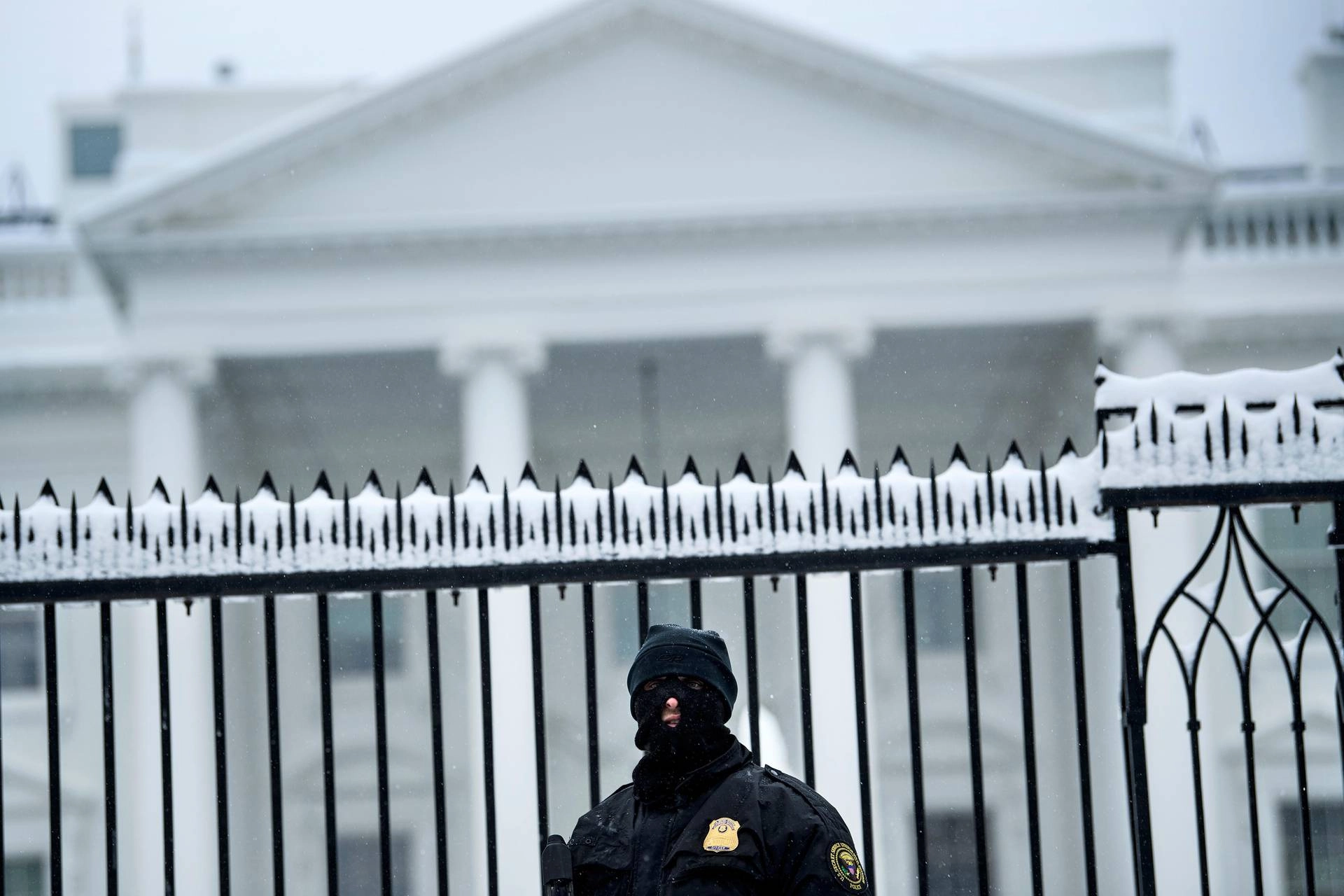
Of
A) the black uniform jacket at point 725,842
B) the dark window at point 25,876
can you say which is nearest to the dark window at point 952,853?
the dark window at point 25,876

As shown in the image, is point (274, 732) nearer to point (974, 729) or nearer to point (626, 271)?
point (974, 729)

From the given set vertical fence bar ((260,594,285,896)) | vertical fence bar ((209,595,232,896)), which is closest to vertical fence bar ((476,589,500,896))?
vertical fence bar ((260,594,285,896))

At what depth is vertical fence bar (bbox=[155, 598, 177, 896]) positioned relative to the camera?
166 inches

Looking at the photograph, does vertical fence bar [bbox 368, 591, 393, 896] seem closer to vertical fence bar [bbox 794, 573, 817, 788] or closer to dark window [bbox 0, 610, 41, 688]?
vertical fence bar [bbox 794, 573, 817, 788]

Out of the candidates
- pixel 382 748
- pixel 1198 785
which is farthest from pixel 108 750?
pixel 1198 785

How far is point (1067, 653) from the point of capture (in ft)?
71.7

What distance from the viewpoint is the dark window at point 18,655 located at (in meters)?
22.9

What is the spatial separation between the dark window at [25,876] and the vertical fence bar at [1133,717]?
1890 centimetres

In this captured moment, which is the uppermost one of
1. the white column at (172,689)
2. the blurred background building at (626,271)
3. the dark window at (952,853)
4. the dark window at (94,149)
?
the dark window at (94,149)

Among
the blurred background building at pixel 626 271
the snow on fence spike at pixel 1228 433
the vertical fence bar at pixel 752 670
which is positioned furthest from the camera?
the blurred background building at pixel 626 271

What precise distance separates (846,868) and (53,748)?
2.15 meters

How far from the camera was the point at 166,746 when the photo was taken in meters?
4.37

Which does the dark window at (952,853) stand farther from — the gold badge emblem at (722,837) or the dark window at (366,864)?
the gold badge emblem at (722,837)

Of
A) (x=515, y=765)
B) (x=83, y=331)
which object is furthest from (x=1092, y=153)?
(x=83, y=331)
